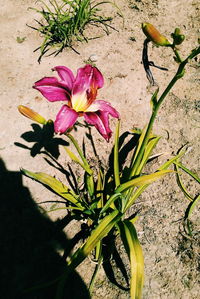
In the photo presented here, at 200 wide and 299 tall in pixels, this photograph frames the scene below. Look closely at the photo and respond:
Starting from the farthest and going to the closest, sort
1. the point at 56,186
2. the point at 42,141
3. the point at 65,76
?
1. the point at 42,141
2. the point at 56,186
3. the point at 65,76

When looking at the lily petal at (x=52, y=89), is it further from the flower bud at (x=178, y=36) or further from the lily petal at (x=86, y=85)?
the flower bud at (x=178, y=36)

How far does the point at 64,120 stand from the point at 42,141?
1.01 meters

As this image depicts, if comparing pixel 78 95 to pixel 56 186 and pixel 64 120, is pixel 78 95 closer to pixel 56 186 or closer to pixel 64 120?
pixel 64 120

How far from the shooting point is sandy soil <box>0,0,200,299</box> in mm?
1645

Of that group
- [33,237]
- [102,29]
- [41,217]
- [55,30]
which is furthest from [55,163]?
[102,29]

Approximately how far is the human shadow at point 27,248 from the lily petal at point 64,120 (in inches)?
34.8

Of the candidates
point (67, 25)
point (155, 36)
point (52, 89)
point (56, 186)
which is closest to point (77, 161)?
point (56, 186)

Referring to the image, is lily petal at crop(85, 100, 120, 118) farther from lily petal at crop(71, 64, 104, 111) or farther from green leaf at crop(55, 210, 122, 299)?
green leaf at crop(55, 210, 122, 299)

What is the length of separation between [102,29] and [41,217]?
1.91 metres

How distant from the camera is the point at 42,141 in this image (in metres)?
2.09

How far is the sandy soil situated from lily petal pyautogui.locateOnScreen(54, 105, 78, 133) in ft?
2.88

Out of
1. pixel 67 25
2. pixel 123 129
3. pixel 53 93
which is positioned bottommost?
pixel 123 129

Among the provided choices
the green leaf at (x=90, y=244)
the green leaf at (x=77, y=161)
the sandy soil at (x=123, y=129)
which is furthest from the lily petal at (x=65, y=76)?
the sandy soil at (x=123, y=129)

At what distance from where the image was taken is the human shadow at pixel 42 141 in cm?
205
